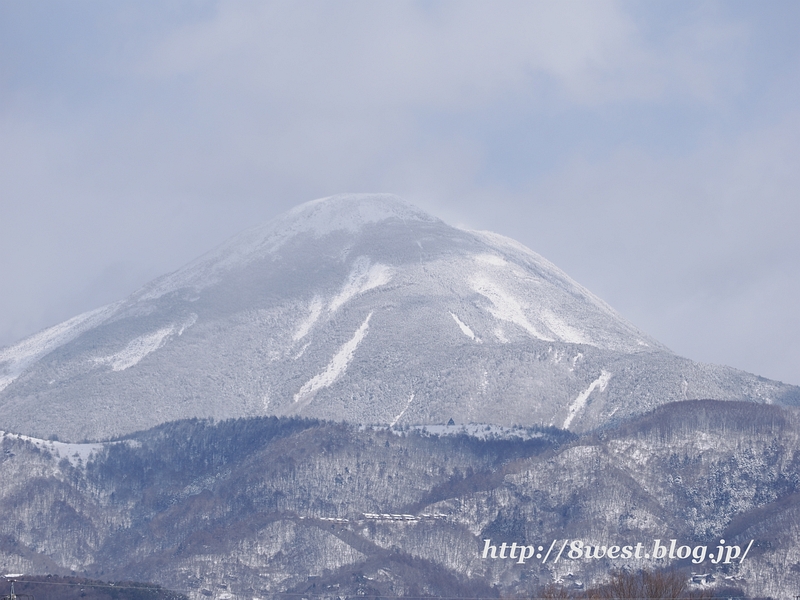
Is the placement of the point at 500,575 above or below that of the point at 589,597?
below

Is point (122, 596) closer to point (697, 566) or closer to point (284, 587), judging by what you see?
point (284, 587)

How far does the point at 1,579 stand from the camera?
6929 inches

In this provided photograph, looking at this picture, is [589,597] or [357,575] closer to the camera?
[589,597]

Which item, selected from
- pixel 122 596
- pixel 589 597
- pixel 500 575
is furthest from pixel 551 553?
pixel 589 597

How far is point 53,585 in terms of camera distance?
566 ft

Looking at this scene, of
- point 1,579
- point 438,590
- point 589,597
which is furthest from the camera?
point 438,590

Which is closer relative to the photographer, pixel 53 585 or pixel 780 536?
pixel 53 585

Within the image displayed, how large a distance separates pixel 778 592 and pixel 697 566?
12473 mm

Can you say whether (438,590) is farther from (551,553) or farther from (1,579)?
(1,579)

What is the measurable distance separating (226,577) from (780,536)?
2947 inches

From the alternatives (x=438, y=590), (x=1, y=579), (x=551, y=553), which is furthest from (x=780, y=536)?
(x=1, y=579)

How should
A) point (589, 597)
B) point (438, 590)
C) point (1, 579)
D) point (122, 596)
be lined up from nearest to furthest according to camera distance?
point (589, 597)
point (122, 596)
point (1, 579)
point (438, 590)

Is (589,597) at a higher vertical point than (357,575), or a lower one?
higher

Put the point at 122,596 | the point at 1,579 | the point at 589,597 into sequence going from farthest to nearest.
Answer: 1. the point at 1,579
2. the point at 122,596
3. the point at 589,597
